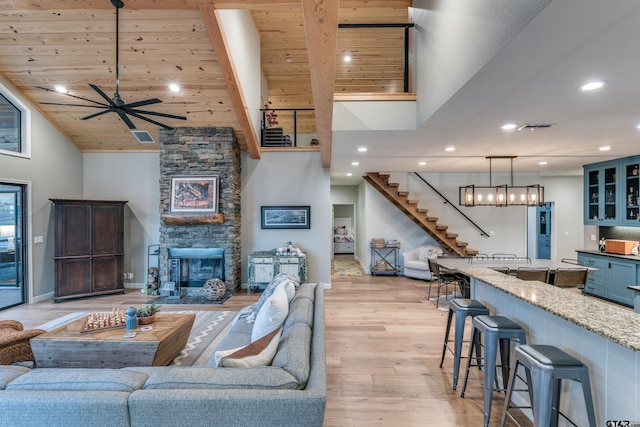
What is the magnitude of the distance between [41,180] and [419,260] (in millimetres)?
8250

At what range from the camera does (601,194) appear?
20.1 ft

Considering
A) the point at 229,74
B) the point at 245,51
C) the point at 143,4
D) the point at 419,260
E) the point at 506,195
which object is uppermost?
the point at 245,51

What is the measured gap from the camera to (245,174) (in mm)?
6652

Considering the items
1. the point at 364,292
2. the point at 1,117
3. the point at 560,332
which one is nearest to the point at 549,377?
the point at 560,332

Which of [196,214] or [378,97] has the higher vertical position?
[378,97]

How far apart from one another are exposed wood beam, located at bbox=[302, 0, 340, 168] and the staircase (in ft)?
13.9

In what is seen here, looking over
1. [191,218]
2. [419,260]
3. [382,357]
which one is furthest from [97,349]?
[419,260]

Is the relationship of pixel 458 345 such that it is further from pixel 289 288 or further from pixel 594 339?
pixel 289 288

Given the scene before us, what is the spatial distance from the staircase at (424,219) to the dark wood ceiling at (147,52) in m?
3.35

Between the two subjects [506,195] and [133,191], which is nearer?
[506,195]

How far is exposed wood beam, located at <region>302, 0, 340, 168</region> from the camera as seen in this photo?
2069mm

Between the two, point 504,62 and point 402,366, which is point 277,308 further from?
point 504,62

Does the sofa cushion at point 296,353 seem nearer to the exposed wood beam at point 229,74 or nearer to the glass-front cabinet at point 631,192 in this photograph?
the exposed wood beam at point 229,74

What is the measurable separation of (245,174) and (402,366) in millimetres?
4857
